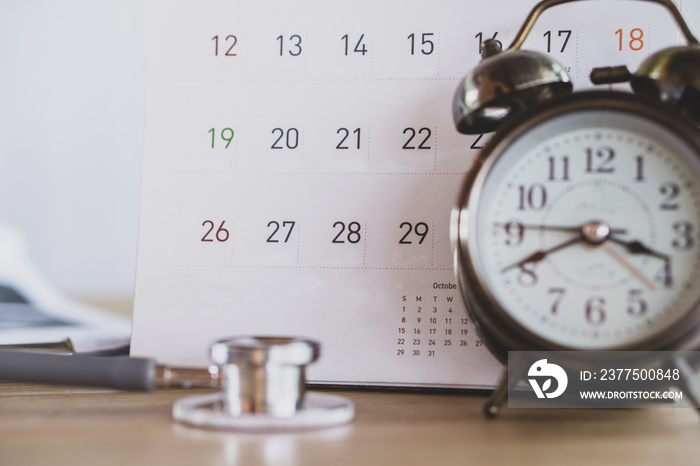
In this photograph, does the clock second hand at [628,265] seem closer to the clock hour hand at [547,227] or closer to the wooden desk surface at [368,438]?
the clock hour hand at [547,227]

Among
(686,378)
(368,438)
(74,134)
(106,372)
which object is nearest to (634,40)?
(686,378)

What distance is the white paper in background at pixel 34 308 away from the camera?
1484 millimetres

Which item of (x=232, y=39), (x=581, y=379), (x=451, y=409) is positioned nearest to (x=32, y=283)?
(x=232, y=39)

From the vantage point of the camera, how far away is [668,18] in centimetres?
96

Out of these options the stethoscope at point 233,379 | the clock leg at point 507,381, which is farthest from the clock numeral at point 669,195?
the stethoscope at point 233,379

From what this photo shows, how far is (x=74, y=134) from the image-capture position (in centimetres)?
212

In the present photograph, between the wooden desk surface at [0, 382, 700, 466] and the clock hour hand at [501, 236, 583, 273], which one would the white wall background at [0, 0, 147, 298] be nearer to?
the wooden desk surface at [0, 382, 700, 466]

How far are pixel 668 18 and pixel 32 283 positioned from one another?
1824 millimetres

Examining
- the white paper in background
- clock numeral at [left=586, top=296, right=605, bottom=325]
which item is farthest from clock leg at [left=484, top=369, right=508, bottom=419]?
the white paper in background

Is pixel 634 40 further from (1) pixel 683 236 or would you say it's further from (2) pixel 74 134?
(2) pixel 74 134

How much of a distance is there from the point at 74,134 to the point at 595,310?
186 centimetres

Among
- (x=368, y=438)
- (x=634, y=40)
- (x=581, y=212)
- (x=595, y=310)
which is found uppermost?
(x=634, y=40)

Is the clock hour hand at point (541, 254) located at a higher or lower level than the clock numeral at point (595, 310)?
higher

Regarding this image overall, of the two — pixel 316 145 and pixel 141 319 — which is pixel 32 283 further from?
pixel 316 145
